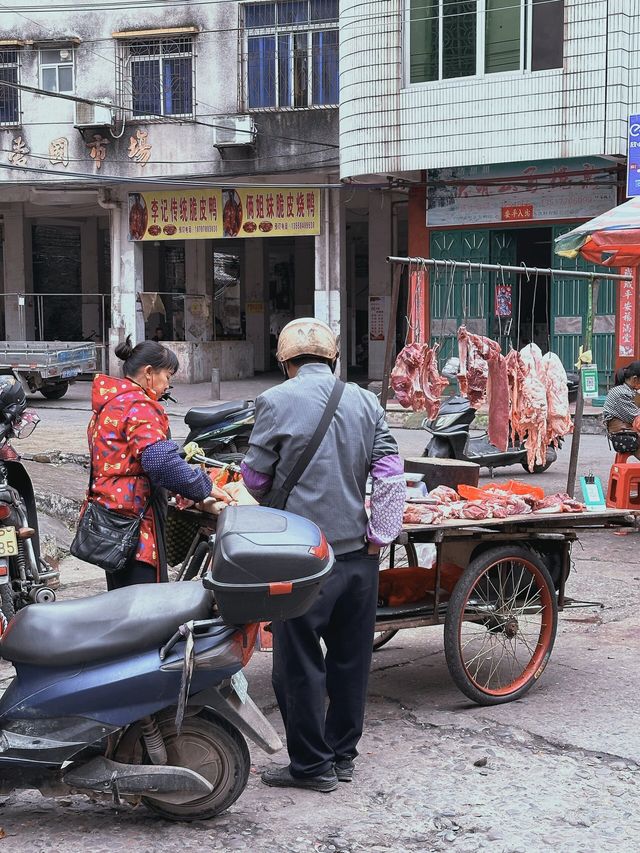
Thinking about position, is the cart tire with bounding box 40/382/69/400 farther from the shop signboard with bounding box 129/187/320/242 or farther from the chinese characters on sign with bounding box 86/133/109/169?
the chinese characters on sign with bounding box 86/133/109/169

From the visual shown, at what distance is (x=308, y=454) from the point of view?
410 centimetres

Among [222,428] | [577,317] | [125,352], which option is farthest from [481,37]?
[125,352]

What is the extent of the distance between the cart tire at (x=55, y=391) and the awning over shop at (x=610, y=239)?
13164 millimetres

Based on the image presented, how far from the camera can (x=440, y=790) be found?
13.8 feet

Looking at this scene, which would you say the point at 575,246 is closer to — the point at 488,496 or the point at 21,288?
the point at 488,496

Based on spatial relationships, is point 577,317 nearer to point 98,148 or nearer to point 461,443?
point 461,443

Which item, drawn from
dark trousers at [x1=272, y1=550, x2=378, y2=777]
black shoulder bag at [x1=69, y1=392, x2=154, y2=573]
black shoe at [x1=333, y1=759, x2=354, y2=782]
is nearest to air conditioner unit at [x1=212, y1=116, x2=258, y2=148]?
black shoulder bag at [x1=69, y1=392, x2=154, y2=573]

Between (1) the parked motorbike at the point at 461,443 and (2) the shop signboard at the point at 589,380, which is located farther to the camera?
(1) the parked motorbike at the point at 461,443

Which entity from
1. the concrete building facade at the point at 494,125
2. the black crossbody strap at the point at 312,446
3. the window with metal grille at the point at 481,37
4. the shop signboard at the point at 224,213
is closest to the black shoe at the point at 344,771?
the black crossbody strap at the point at 312,446

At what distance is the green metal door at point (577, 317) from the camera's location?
1791 cm

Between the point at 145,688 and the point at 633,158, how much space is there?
46.6ft

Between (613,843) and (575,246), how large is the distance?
265 inches

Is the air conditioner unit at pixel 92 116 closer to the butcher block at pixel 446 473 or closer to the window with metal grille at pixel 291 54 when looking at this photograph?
the window with metal grille at pixel 291 54

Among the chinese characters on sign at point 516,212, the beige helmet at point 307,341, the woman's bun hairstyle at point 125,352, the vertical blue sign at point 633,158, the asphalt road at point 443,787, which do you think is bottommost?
the asphalt road at point 443,787
